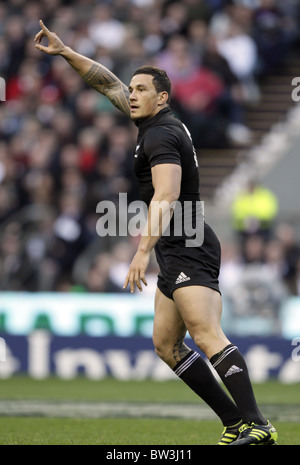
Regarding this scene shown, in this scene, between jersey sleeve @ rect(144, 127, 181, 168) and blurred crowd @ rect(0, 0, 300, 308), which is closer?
jersey sleeve @ rect(144, 127, 181, 168)

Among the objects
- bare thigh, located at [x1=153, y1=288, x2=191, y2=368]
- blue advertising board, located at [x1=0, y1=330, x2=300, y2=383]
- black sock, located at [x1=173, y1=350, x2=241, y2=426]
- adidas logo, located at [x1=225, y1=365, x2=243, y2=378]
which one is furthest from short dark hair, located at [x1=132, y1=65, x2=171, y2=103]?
blue advertising board, located at [x1=0, y1=330, x2=300, y2=383]

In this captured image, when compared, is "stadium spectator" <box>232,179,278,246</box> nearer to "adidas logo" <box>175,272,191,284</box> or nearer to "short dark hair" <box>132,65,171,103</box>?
"short dark hair" <box>132,65,171,103</box>

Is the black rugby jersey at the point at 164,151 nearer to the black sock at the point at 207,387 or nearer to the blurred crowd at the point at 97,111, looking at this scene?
the black sock at the point at 207,387

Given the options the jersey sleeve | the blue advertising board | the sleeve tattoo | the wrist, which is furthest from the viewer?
the blue advertising board

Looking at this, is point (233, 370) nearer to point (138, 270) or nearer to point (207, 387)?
point (207, 387)

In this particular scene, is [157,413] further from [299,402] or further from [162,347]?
[162,347]

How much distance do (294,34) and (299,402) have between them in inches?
374

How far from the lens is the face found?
A: 6.46m

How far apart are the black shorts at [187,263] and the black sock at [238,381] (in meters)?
0.43

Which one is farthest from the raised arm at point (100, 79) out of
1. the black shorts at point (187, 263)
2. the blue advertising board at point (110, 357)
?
the blue advertising board at point (110, 357)

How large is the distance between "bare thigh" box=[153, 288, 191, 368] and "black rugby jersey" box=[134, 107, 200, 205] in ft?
2.23
